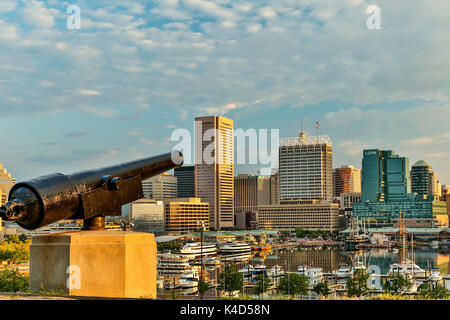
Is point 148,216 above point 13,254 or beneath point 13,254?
above

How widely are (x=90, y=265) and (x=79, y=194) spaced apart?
1383 mm

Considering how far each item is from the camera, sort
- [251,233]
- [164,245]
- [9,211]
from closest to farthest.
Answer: [9,211], [164,245], [251,233]

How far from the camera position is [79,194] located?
10297mm

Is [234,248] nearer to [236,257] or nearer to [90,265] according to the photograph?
[236,257]

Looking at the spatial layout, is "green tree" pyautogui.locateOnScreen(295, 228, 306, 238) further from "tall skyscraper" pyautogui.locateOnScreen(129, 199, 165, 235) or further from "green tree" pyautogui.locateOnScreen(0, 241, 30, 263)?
"green tree" pyautogui.locateOnScreen(0, 241, 30, 263)

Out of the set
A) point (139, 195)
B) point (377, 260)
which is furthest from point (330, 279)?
point (139, 195)

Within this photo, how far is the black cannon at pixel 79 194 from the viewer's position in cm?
943

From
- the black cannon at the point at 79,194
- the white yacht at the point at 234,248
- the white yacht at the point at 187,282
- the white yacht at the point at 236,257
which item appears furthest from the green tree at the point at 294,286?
the white yacht at the point at 234,248

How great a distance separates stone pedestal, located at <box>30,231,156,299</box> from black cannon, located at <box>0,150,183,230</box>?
0.57 meters

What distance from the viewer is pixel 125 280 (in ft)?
32.3

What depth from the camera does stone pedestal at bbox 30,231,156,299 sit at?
984cm

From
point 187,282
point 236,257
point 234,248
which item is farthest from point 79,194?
point 234,248
